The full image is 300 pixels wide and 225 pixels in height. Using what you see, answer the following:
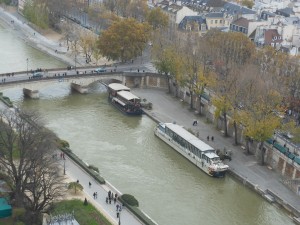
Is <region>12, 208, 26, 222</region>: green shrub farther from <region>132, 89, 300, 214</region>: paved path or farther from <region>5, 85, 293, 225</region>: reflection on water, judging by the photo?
<region>132, 89, 300, 214</region>: paved path

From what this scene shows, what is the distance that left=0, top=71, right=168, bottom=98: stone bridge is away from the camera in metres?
66.9

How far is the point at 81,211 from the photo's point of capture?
40.3 m

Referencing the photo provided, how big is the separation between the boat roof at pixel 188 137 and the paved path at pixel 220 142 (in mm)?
2668

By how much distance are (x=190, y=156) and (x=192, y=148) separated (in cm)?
88

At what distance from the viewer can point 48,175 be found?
135 ft

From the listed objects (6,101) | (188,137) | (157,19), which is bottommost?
(188,137)

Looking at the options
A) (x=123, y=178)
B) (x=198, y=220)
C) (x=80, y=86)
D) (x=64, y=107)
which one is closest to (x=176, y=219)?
(x=198, y=220)

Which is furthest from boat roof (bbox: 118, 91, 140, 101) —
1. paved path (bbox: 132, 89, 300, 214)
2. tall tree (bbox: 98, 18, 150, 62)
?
tall tree (bbox: 98, 18, 150, 62)

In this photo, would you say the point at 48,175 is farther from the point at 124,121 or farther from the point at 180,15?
the point at 180,15

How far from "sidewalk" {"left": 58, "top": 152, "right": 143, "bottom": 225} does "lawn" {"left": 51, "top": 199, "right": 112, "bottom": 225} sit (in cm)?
68

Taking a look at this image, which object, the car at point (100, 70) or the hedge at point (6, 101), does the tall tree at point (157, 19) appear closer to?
the car at point (100, 70)

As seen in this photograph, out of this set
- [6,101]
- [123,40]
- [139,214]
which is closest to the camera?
[139,214]

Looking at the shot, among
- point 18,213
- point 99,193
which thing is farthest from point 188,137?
point 18,213

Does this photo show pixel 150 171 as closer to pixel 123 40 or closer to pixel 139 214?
pixel 139 214
